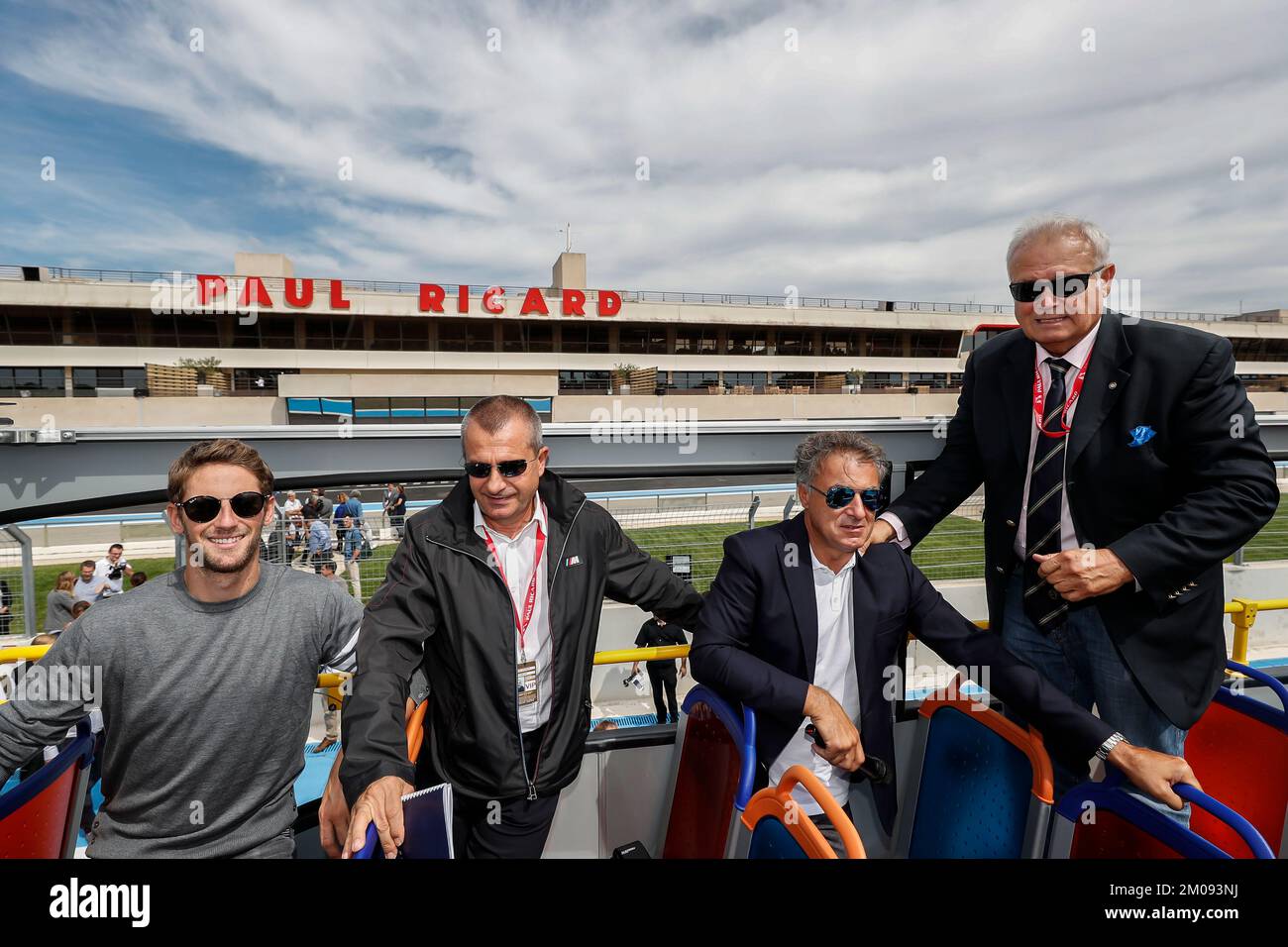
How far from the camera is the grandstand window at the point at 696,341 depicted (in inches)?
1957

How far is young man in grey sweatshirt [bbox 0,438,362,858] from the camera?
1723mm

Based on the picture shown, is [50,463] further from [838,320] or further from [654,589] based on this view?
[838,320]

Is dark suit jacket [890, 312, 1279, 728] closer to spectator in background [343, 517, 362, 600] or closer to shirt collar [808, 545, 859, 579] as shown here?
shirt collar [808, 545, 859, 579]

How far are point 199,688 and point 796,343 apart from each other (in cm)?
5371

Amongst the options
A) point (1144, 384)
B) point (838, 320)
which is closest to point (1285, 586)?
point (1144, 384)

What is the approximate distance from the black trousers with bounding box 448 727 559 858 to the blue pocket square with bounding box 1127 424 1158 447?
73.2 inches

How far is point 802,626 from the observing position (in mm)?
2018

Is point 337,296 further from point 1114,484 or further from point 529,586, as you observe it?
point 1114,484

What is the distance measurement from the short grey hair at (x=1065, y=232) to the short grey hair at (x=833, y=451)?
25.9 inches

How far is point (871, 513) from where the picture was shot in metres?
2.01

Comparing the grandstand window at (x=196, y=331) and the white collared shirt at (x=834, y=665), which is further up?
the grandstand window at (x=196, y=331)

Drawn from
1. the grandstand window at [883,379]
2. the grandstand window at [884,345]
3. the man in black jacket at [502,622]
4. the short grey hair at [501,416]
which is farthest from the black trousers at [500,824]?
the grandstand window at [884,345]

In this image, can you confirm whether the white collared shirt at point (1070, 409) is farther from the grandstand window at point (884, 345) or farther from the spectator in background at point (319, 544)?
the grandstand window at point (884, 345)
